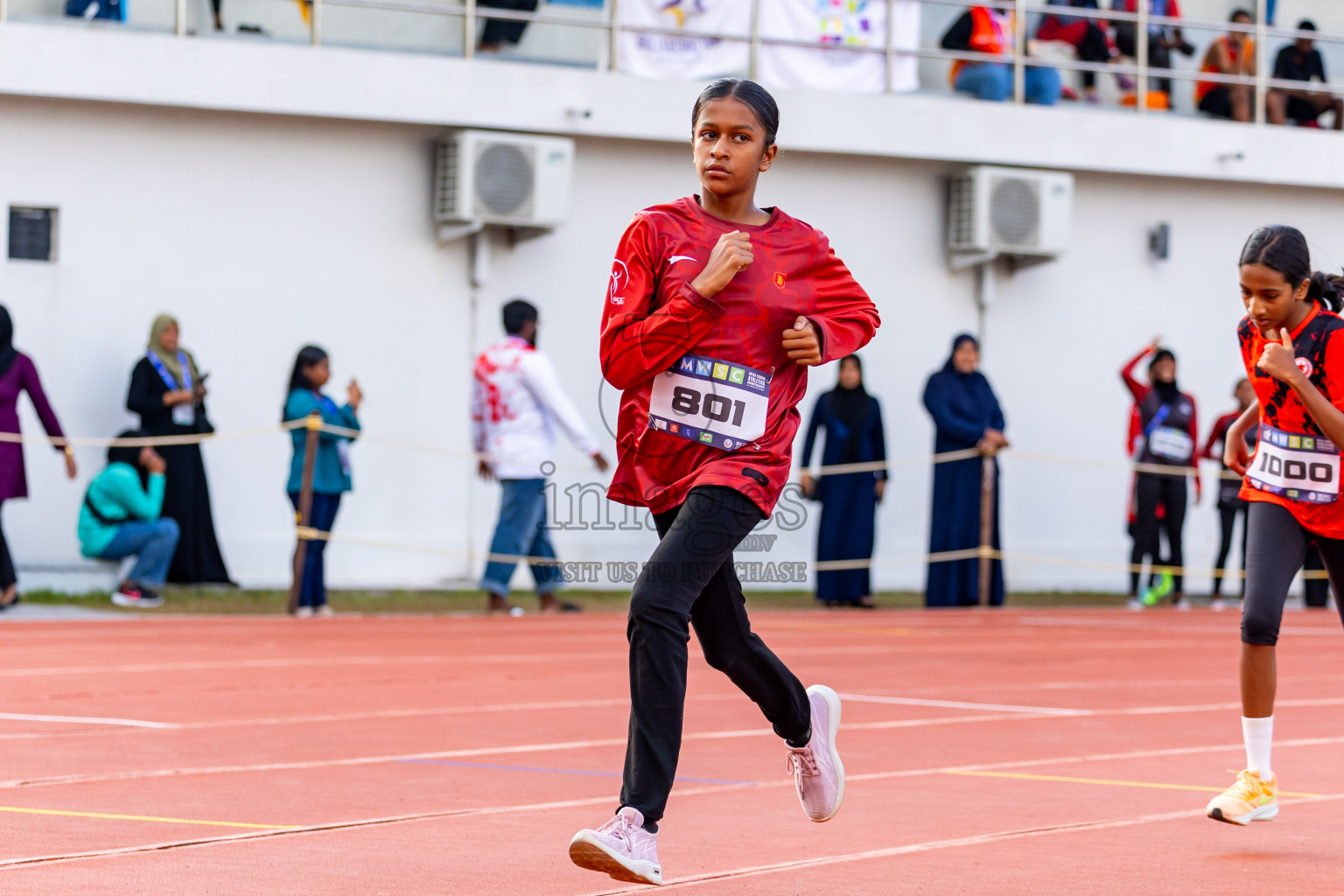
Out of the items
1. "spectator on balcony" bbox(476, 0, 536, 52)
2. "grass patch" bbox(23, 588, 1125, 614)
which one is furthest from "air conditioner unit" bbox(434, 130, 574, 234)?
"grass patch" bbox(23, 588, 1125, 614)

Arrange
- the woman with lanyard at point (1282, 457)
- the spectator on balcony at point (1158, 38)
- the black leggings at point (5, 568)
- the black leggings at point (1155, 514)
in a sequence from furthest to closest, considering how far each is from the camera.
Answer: the spectator on balcony at point (1158, 38) < the black leggings at point (1155, 514) < the black leggings at point (5, 568) < the woman with lanyard at point (1282, 457)

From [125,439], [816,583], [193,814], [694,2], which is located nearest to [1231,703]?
[193,814]

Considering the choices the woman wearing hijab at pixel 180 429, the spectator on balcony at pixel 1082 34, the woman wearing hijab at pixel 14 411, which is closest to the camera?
the woman wearing hijab at pixel 14 411

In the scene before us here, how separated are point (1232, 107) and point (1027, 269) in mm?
2864

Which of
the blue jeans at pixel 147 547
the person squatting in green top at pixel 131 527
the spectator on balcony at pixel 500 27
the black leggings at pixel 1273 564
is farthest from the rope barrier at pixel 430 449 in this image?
Result: the black leggings at pixel 1273 564

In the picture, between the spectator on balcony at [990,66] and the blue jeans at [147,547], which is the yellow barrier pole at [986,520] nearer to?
the spectator on balcony at [990,66]

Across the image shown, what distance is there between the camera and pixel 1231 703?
8586 mm

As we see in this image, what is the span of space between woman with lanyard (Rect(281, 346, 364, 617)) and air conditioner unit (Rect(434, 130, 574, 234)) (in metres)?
2.73

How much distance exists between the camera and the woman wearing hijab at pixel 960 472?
1566 centimetres

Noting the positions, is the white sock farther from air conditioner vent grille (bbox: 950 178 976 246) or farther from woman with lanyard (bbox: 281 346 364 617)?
air conditioner vent grille (bbox: 950 178 976 246)

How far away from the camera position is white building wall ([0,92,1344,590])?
15273 millimetres

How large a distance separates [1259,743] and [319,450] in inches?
371

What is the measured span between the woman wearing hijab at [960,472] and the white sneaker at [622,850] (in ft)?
39.0

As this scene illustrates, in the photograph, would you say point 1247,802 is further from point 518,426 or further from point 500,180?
point 500,180
